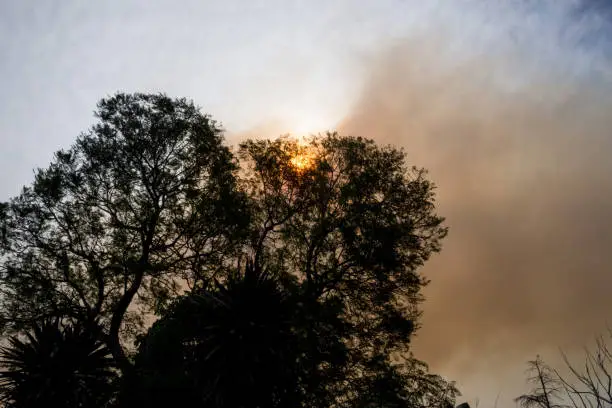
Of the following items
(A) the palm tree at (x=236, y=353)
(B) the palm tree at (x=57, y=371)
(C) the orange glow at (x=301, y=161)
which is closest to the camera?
(A) the palm tree at (x=236, y=353)

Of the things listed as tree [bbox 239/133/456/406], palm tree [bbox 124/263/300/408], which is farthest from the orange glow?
palm tree [bbox 124/263/300/408]

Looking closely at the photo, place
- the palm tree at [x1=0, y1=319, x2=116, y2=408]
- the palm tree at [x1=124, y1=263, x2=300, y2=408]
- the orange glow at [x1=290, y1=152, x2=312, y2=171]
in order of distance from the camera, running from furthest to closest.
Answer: the orange glow at [x1=290, y1=152, x2=312, y2=171]
the palm tree at [x1=0, y1=319, x2=116, y2=408]
the palm tree at [x1=124, y1=263, x2=300, y2=408]

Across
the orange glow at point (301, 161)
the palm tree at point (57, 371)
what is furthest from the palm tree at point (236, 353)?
the orange glow at point (301, 161)

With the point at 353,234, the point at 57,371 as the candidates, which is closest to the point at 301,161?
the point at 353,234

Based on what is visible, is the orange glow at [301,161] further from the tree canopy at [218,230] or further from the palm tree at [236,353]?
the palm tree at [236,353]

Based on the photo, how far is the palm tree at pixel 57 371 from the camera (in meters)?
17.8

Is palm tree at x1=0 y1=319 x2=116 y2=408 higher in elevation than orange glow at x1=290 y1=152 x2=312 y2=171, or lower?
lower

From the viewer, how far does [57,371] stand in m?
18.4

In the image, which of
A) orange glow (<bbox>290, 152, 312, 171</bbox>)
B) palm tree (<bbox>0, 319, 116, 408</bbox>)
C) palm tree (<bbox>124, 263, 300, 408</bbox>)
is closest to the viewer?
palm tree (<bbox>124, 263, 300, 408</bbox>)

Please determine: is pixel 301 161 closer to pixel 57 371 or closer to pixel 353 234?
pixel 353 234

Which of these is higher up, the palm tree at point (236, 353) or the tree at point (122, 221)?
the tree at point (122, 221)

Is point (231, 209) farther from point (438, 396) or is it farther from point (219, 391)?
point (438, 396)

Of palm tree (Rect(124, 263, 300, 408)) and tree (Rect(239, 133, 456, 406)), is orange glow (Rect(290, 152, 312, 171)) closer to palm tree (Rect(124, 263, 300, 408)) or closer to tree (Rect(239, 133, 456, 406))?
tree (Rect(239, 133, 456, 406))

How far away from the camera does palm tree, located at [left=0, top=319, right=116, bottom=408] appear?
17.8 m
